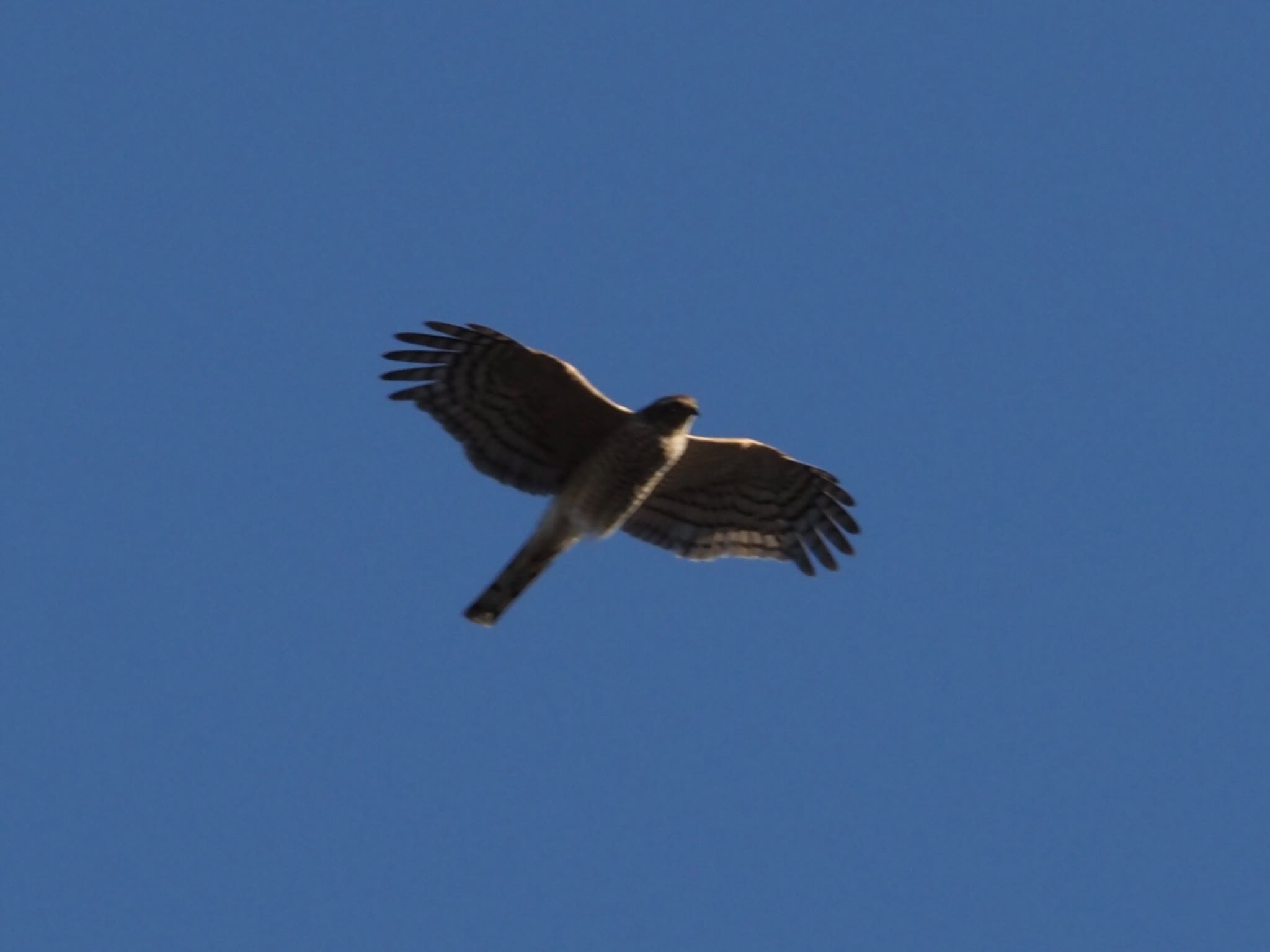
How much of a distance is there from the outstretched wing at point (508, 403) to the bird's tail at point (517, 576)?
40 centimetres

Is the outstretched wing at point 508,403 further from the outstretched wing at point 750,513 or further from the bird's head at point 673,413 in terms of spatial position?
the outstretched wing at point 750,513

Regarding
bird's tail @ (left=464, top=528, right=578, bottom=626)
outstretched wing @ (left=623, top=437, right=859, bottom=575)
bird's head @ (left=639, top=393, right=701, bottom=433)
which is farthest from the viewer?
outstretched wing @ (left=623, top=437, right=859, bottom=575)

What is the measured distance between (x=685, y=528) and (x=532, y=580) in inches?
55.0

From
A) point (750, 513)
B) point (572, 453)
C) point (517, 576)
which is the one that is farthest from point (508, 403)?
point (750, 513)

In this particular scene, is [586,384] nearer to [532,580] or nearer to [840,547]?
[532,580]

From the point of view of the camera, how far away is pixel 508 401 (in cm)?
1573

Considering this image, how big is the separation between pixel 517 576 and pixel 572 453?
1005mm

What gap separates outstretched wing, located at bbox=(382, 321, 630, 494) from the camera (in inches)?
609

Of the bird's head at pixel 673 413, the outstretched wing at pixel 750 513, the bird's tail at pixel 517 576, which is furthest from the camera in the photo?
the outstretched wing at pixel 750 513

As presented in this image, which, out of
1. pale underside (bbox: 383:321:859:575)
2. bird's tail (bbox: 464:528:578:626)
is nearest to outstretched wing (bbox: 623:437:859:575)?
pale underside (bbox: 383:321:859:575)

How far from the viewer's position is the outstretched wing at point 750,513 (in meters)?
16.5

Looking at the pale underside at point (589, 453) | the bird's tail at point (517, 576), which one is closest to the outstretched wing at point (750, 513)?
the pale underside at point (589, 453)

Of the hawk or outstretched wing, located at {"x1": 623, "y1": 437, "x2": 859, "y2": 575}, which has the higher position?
outstretched wing, located at {"x1": 623, "y1": 437, "x2": 859, "y2": 575}

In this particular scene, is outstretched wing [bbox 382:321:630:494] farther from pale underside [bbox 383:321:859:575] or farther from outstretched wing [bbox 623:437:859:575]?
outstretched wing [bbox 623:437:859:575]
